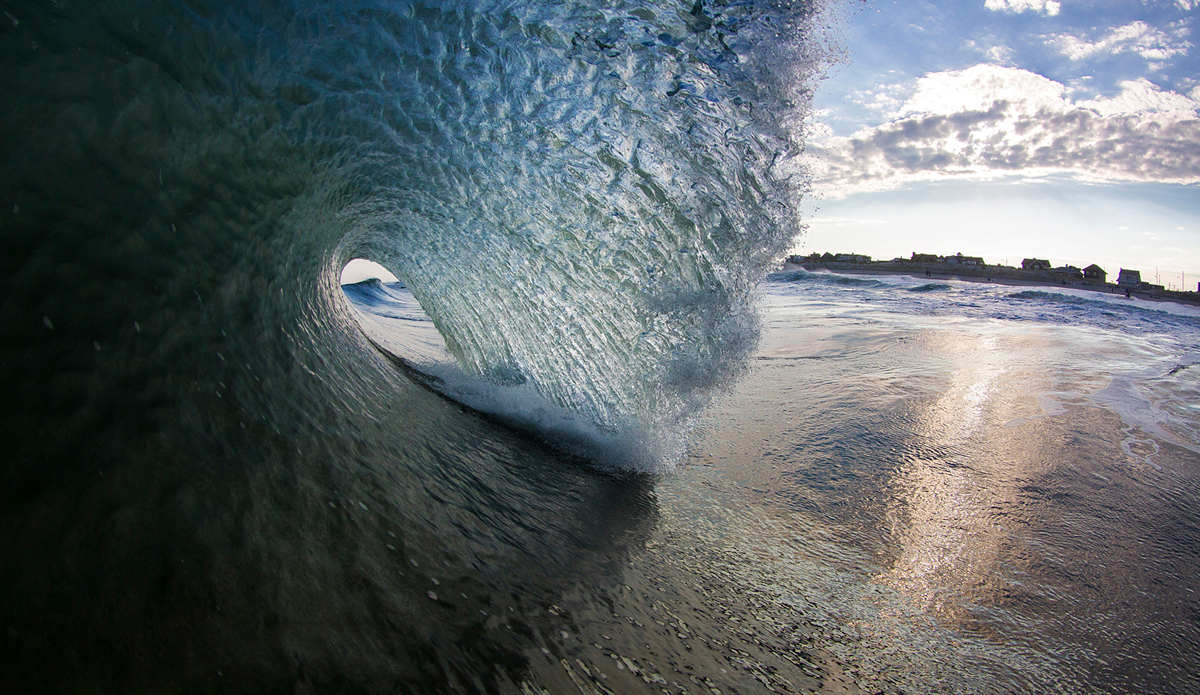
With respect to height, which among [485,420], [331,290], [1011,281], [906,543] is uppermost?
[1011,281]

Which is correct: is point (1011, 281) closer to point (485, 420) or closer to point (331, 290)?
point (485, 420)

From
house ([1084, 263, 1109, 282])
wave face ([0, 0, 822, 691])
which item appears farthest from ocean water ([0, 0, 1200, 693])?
house ([1084, 263, 1109, 282])

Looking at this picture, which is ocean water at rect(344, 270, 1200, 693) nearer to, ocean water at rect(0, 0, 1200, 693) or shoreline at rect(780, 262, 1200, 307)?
ocean water at rect(0, 0, 1200, 693)

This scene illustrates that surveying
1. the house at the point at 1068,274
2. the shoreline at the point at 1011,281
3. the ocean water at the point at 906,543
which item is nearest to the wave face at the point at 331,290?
the ocean water at the point at 906,543

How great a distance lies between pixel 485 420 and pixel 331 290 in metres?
1.44

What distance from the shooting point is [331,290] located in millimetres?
3885

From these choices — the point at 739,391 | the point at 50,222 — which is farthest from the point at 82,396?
the point at 739,391

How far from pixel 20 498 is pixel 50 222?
64 cm

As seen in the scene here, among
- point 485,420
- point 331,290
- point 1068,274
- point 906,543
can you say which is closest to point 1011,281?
point 1068,274

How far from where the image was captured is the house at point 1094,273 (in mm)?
34344

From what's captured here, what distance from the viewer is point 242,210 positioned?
2027 millimetres

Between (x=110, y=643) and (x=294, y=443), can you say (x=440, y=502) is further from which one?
(x=110, y=643)

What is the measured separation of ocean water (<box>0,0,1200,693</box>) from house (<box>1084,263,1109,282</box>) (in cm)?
3993

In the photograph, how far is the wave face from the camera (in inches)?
44.8
